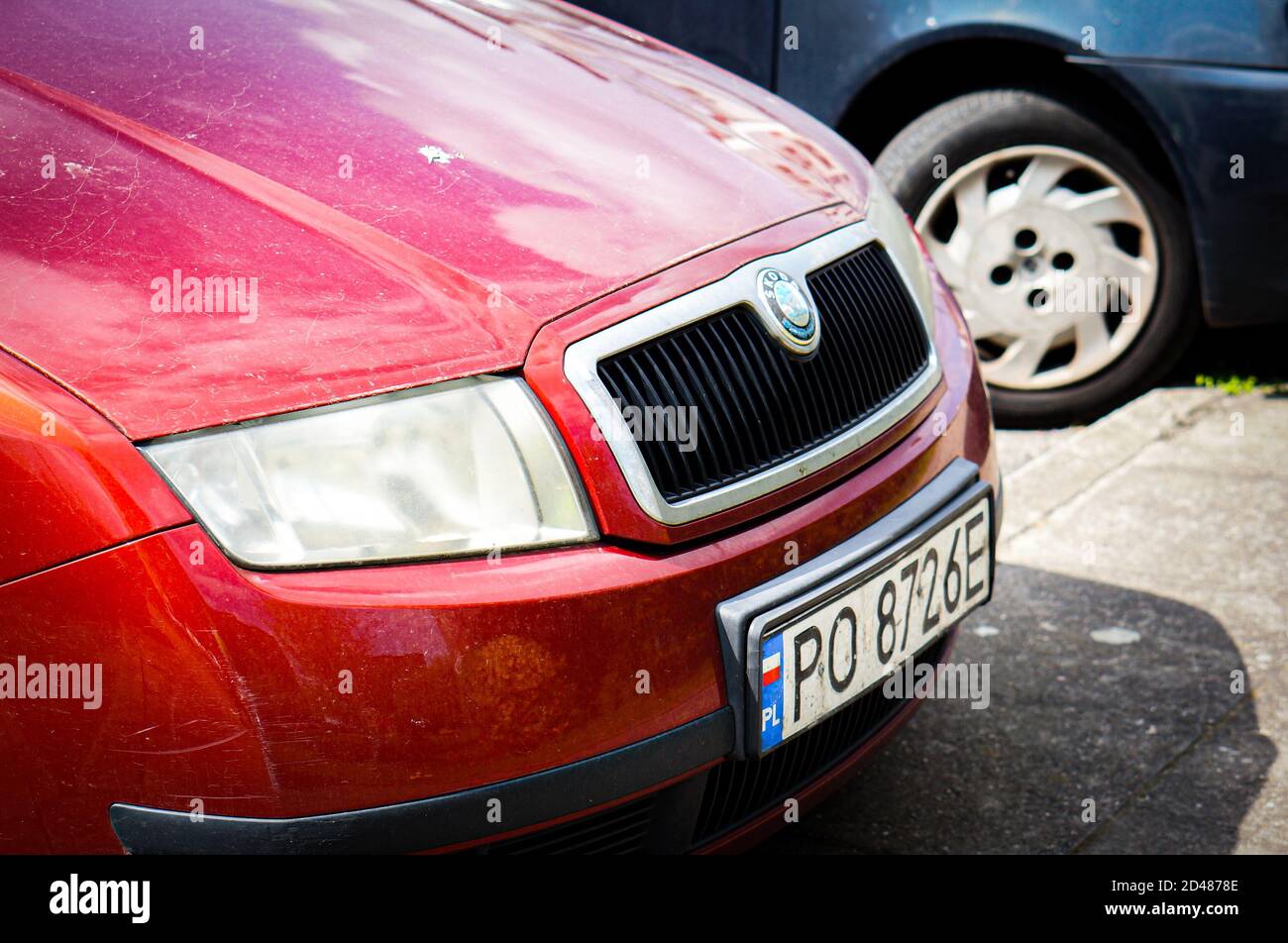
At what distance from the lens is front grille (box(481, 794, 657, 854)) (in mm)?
1579

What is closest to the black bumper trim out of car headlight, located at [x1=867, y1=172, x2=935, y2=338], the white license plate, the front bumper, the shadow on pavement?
the front bumper

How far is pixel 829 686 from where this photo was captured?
1.76 metres

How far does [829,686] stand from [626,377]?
Result: 1.60 feet

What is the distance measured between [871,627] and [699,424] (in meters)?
0.37

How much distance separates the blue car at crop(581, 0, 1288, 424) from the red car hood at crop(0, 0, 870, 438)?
1772 mm

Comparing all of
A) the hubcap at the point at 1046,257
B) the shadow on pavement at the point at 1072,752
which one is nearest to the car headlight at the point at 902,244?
the shadow on pavement at the point at 1072,752

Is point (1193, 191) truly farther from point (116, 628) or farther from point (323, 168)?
point (116, 628)

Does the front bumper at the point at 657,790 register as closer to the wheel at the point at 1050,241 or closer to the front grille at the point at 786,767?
the front grille at the point at 786,767

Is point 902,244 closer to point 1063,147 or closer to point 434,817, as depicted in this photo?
point 434,817

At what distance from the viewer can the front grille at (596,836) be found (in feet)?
5.18

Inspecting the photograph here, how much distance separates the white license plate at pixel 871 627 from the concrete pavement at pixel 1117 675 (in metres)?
0.48
